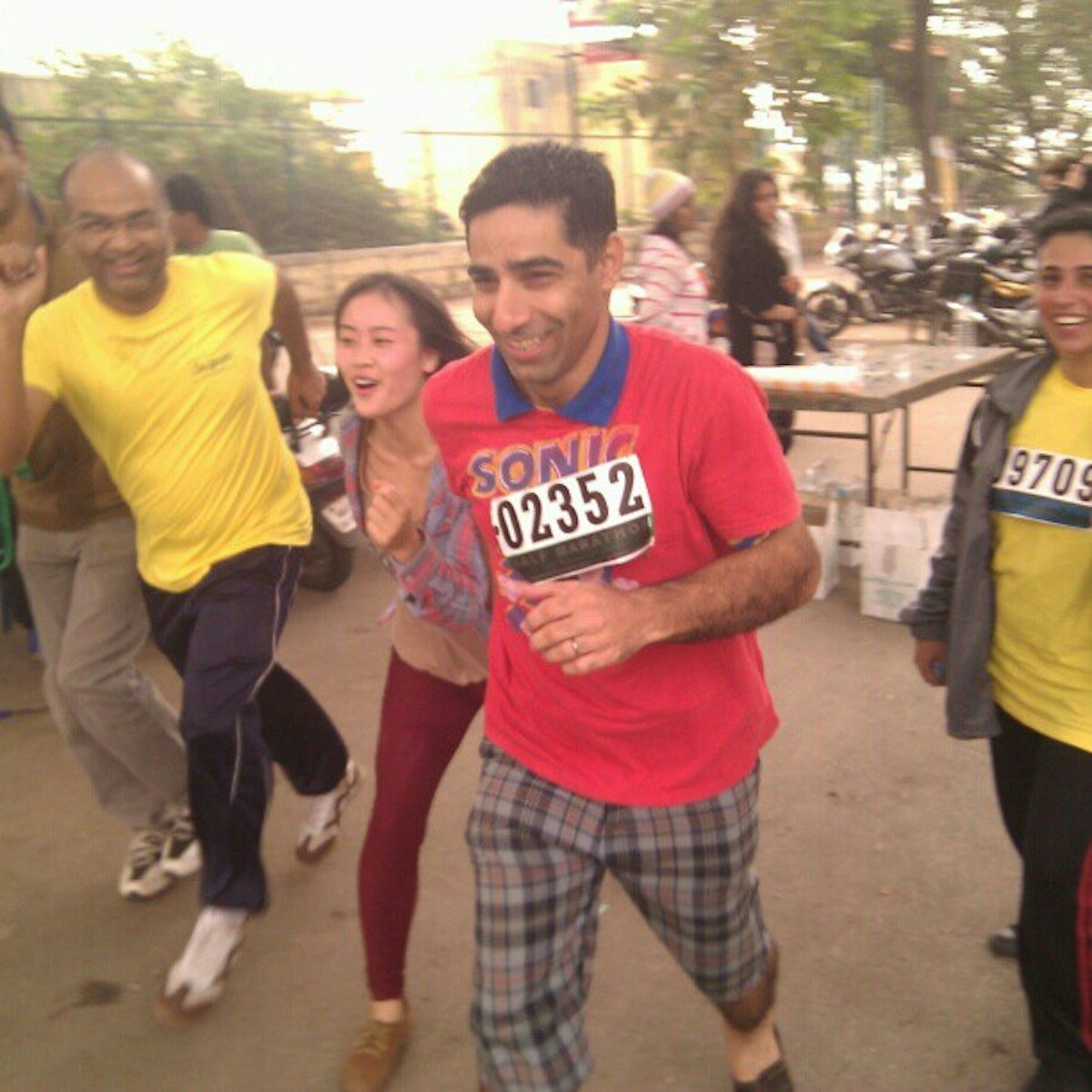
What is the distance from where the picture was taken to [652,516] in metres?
1.71

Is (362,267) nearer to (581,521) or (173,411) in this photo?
(173,411)

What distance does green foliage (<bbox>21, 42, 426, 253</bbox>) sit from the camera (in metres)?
11.9

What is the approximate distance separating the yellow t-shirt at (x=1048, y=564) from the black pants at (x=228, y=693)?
5.75ft

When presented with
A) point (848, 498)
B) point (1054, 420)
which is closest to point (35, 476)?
point (1054, 420)

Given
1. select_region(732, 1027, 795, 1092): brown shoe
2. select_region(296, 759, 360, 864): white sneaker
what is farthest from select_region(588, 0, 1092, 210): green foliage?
select_region(732, 1027, 795, 1092): brown shoe

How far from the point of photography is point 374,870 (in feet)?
7.80

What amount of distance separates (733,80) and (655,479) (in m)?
9.38

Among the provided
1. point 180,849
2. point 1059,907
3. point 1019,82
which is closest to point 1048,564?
point 1059,907

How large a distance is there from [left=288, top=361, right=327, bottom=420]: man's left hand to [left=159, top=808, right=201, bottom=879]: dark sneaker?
1.31 m

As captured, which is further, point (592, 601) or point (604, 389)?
point (604, 389)

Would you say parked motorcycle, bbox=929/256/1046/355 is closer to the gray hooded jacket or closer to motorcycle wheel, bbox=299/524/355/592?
motorcycle wheel, bbox=299/524/355/592

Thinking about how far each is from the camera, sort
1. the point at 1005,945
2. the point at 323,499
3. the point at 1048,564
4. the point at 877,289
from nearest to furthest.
→ the point at 1048,564
the point at 1005,945
the point at 323,499
the point at 877,289

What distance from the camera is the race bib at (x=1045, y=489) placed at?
2.04 metres

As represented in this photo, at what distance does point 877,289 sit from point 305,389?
11.8 m
